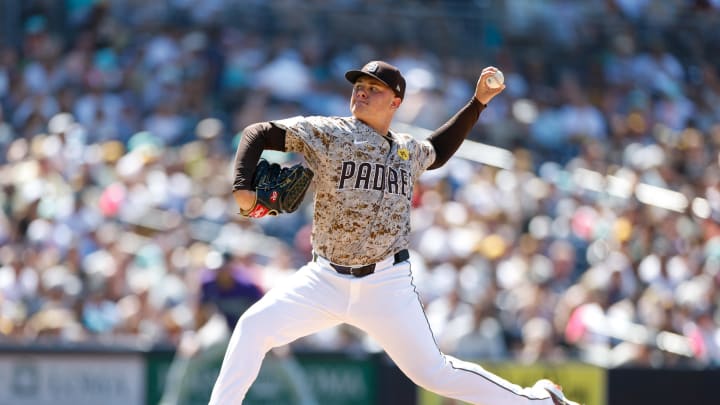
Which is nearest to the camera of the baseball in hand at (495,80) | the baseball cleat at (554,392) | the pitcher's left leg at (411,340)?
the pitcher's left leg at (411,340)

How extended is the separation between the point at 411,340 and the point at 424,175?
7.64m

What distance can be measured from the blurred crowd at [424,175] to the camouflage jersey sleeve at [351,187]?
3.96 meters

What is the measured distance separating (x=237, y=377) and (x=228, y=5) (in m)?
A: 10.1

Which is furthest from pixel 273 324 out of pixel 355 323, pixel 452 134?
pixel 452 134

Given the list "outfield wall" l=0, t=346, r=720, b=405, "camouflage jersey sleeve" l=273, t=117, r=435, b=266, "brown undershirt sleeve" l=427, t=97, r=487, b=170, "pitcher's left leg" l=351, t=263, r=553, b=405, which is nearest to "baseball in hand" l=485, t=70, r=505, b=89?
"brown undershirt sleeve" l=427, t=97, r=487, b=170

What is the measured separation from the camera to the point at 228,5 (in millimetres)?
14906

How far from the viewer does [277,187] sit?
208 inches

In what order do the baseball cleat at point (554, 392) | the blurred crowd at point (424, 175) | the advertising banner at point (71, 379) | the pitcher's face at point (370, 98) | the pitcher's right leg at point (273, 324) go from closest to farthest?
1. the pitcher's right leg at point (273, 324)
2. the pitcher's face at point (370, 98)
3. the baseball cleat at point (554, 392)
4. the advertising banner at point (71, 379)
5. the blurred crowd at point (424, 175)

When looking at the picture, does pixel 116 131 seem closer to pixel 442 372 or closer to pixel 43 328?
pixel 43 328

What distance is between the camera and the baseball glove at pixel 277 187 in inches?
206

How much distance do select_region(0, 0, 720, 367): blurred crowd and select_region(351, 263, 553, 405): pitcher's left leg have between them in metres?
3.98

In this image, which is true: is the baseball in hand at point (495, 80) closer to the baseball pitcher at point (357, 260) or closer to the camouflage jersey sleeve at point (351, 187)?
the baseball pitcher at point (357, 260)

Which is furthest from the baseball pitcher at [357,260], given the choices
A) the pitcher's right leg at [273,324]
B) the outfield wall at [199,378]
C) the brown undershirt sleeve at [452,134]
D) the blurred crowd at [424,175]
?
the blurred crowd at [424,175]

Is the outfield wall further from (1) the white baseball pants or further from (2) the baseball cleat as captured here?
(1) the white baseball pants
